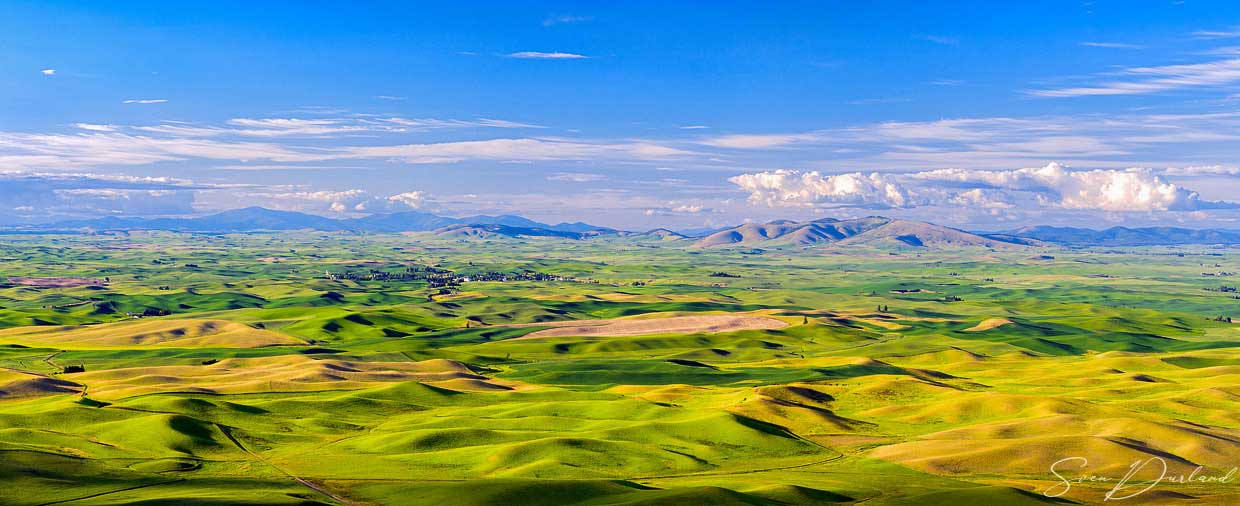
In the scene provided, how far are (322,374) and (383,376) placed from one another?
12.8m

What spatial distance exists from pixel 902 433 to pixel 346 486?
81408 mm


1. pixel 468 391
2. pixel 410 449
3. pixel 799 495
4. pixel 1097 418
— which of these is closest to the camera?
pixel 799 495

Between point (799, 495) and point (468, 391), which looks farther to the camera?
point (468, 391)

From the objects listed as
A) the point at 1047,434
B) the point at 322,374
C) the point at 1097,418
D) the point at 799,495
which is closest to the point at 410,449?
the point at 799,495

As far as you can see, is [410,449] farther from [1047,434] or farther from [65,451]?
[1047,434]

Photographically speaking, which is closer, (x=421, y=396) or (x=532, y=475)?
(x=532, y=475)

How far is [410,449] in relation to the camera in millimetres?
122812

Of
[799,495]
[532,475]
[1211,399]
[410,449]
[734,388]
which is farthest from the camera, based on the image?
[734,388]

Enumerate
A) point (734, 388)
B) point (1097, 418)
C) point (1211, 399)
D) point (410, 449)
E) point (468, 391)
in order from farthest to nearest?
point (734, 388) → point (468, 391) → point (1211, 399) → point (1097, 418) → point (410, 449)

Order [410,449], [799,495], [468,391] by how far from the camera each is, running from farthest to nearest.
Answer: [468,391] → [410,449] → [799,495]

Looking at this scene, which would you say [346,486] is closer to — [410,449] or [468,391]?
[410,449]

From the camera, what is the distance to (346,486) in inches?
3984

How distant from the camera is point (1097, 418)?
462 ft

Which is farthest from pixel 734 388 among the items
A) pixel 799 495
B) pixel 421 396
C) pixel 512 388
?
pixel 799 495
